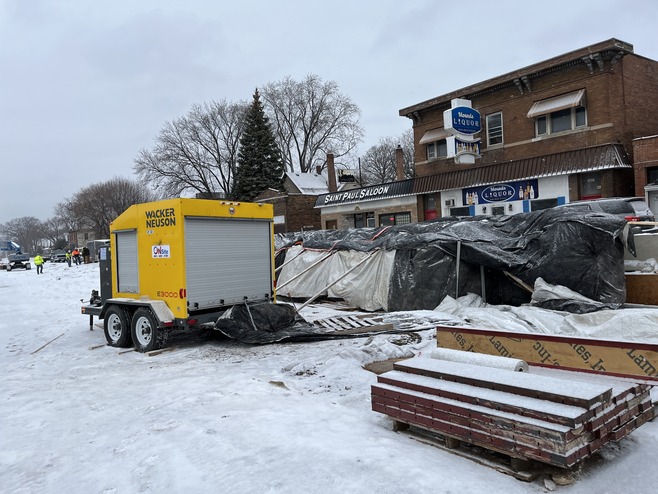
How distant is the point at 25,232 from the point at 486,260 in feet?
476

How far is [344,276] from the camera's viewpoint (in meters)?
13.0

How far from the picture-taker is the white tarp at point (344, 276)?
1284 centimetres

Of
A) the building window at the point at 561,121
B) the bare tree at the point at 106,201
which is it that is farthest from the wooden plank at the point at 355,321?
the bare tree at the point at 106,201

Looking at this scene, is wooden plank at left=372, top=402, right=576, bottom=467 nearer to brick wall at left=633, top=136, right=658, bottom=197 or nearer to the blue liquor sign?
brick wall at left=633, top=136, right=658, bottom=197

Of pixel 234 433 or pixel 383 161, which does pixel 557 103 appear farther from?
pixel 383 161

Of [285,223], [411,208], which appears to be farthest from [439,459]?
[285,223]

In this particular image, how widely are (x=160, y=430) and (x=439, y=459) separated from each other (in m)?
2.89

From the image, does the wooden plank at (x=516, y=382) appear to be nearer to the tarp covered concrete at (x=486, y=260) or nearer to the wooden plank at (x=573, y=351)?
the wooden plank at (x=573, y=351)

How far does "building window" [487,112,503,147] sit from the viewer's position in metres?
25.7

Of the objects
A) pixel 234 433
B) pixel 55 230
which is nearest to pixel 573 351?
pixel 234 433

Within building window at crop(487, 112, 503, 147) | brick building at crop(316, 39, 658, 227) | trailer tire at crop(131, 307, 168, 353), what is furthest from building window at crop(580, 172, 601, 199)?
trailer tire at crop(131, 307, 168, 353)

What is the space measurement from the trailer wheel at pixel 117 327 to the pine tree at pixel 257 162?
1483 inches

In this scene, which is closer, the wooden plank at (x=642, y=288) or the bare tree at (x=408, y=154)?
the wooden plank at (x=642, y=288)

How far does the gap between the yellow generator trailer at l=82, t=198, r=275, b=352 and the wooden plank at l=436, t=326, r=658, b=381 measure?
4.85m
